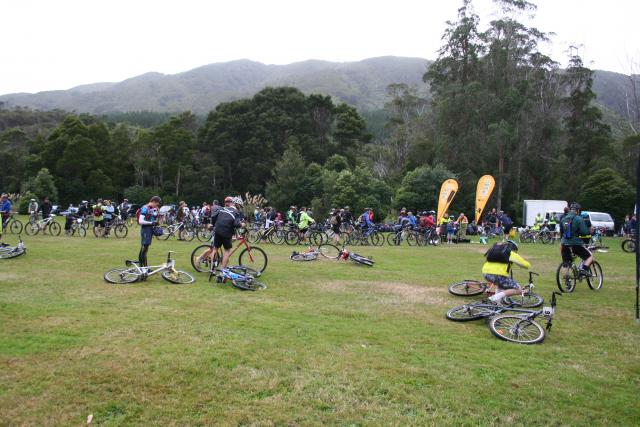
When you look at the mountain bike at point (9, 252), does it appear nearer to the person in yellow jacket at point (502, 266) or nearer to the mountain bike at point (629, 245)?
the person in yellow jacket at point (502, 266)

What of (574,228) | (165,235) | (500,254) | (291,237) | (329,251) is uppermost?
(574,228)

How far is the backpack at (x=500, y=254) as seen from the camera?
7516 mm

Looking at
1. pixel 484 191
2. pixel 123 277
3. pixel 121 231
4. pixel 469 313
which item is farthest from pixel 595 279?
pixel 121 231

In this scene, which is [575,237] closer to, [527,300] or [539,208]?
[527,300]

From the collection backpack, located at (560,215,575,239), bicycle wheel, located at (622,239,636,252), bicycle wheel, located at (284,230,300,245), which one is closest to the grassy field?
backpack, located at (560,215,575,239)

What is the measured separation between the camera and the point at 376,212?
33.4m

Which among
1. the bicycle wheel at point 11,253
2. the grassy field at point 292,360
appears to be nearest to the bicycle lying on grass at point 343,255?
the grassy field at point 292,360

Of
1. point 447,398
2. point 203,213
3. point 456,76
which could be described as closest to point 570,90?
point 456,76

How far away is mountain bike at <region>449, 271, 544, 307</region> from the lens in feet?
25.8

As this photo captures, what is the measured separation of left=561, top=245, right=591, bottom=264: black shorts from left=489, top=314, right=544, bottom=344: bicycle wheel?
4.28 meters

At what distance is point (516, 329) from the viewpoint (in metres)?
6.32

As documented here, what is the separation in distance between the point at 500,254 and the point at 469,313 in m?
1.15

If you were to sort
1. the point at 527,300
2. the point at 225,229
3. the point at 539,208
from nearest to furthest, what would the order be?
the point at 527,300, the point at 225,229, the point at 539,208

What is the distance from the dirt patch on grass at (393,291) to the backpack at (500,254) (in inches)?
55.5
